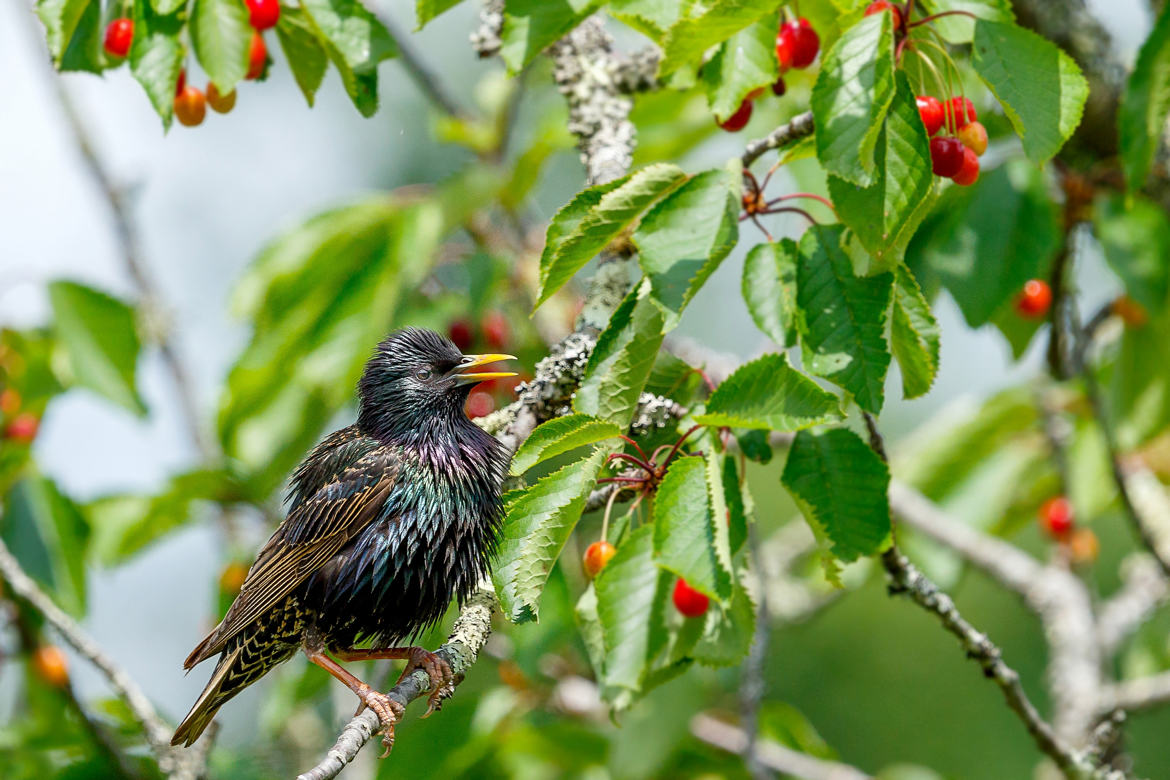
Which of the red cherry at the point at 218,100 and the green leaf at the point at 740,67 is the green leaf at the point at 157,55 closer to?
the red cherry at the point at 218,100

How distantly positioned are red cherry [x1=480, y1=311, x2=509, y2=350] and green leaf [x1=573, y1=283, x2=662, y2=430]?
2.66 metres

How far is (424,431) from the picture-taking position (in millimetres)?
3295

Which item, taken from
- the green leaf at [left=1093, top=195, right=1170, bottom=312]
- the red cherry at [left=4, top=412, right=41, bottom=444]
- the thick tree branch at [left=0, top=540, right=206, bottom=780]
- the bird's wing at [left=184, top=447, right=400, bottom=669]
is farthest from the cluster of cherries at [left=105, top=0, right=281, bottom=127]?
the green leaf at [left=1093, top=195, right=1170, bottom=312]

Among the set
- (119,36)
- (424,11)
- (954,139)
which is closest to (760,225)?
(954,139)

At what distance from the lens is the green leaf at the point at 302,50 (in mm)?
2969

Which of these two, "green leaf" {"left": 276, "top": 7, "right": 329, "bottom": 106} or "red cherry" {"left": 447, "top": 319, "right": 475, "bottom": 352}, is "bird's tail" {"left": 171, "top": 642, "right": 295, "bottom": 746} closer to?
"green leaf" {"left": 276, "top": 7, "right": 329, "bottom": 106}

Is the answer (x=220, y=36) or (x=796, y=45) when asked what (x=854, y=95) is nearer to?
(x=796, y=45)

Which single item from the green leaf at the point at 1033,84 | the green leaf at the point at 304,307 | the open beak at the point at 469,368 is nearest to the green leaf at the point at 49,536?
the green leaf at the point at 304,307

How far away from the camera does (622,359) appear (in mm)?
2334

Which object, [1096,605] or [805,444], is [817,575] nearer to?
[1096,605]

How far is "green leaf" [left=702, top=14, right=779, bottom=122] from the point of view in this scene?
2516 mm

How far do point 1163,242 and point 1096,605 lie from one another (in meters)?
1.74

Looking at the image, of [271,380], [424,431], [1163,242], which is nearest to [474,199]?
[271,380]

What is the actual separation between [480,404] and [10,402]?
2233mm
